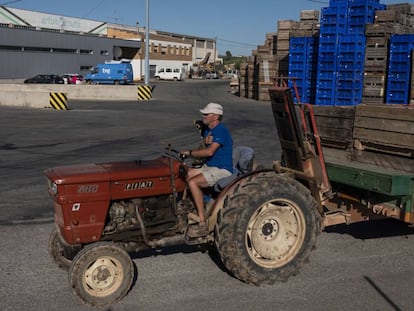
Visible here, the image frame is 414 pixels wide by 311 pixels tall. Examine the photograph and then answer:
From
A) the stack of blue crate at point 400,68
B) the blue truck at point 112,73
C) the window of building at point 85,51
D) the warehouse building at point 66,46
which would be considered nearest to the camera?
the stack of blue crate at point 400,68

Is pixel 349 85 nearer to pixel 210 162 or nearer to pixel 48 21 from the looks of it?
pixel 210 162

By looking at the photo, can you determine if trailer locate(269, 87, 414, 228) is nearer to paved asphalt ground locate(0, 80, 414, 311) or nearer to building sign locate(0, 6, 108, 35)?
paved asphalt ground locate(0, 80, 414, 311)

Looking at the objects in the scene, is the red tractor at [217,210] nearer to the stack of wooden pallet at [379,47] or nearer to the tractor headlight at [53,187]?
the tractor headlight at [53,187]

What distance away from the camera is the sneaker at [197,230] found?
198 inches

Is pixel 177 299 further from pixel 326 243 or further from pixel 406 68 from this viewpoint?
pixel 406 68

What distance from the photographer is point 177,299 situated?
4.73 meters

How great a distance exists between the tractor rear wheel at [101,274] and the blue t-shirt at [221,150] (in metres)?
1.35

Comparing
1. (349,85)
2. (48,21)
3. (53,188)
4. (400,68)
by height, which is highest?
(48,21)

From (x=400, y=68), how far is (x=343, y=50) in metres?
2.98

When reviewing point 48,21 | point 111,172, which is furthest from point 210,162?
point 48,21

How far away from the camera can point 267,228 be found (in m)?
5.19

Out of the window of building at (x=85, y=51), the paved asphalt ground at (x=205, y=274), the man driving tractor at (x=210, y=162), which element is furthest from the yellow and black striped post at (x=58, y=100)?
the window of building at (x=85, y=51)

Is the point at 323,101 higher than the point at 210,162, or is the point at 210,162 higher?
the point at 210,162

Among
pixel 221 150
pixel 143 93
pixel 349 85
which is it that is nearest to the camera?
pixel 221 150
